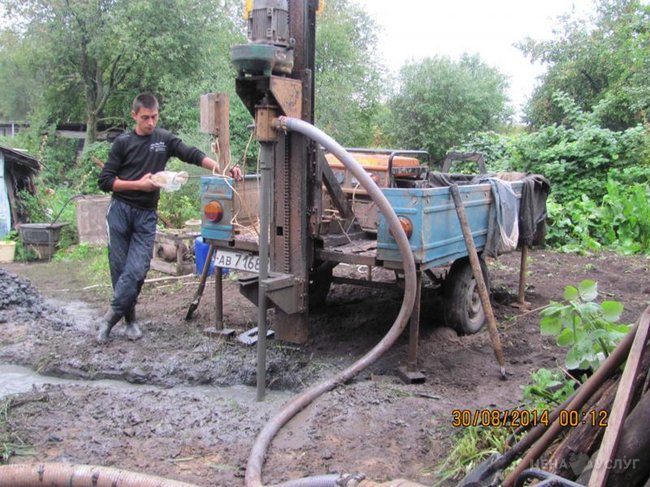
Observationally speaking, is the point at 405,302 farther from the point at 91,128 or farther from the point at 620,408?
the point at 91,128

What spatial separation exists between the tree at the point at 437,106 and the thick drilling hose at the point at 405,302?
1850 cm

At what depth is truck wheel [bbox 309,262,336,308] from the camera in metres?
6.18

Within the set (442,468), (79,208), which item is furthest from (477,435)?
(79,208)

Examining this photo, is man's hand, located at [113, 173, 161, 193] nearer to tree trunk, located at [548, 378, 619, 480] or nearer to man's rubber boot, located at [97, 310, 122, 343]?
man's rubber boot, located at [97, 310, 122, 343]

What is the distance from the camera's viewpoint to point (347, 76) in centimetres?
2500

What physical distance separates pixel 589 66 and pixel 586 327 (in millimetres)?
23780

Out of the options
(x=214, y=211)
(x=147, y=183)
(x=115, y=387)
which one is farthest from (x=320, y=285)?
(x=115, y=387)

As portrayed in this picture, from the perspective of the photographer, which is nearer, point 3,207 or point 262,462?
point 262,462

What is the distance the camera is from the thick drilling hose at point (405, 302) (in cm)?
356

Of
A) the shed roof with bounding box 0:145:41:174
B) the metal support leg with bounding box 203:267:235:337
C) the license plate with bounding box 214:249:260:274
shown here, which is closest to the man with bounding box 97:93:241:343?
the metal support leg with bounding box 203:267:235:337

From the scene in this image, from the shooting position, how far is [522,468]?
245 cm

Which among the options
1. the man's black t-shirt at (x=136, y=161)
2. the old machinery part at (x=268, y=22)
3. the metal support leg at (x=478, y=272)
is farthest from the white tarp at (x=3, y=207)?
the metal support leg at (x=478, y=272)

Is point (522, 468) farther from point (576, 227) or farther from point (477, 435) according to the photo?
point (576, 227)

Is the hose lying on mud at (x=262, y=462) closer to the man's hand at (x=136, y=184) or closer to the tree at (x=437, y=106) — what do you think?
the man's hand at (x=136, y=184)
